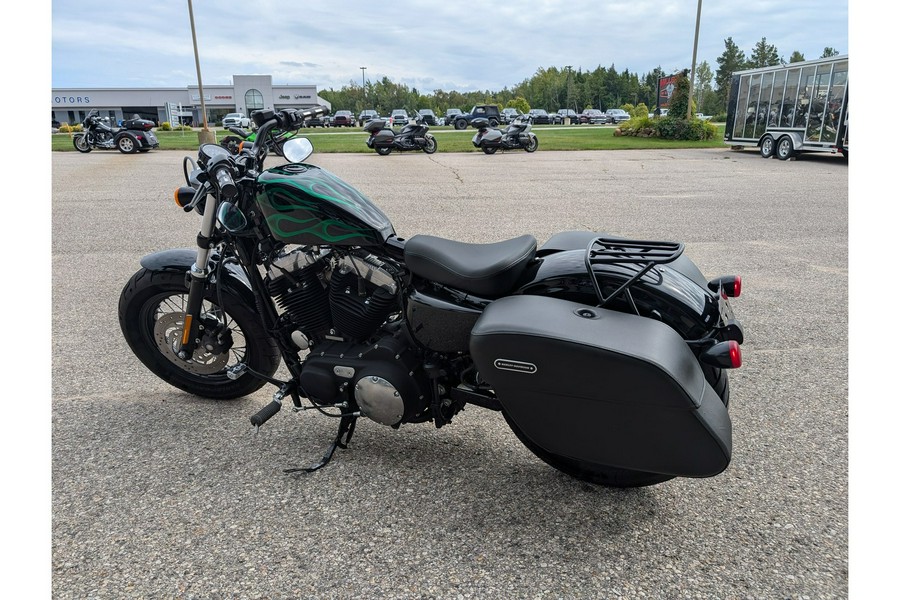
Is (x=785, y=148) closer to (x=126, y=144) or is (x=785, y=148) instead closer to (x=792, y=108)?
(x=792, y=108)

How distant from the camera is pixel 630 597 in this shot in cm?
193

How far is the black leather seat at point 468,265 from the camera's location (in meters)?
2.19

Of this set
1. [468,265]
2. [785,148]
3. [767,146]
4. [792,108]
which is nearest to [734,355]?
[468,265]

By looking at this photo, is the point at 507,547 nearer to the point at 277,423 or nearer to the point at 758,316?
the point at 277,423

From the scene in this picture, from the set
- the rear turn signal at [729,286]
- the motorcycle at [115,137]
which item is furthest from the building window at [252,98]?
the rear turn signal at [729,286]

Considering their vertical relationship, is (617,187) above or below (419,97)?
below

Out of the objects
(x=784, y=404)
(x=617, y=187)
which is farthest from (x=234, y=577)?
(x=617, y=187)

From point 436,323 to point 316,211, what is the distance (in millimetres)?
655

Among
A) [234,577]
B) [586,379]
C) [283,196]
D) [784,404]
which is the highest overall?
[283,196]

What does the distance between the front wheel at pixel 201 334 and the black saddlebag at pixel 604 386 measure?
1.41m

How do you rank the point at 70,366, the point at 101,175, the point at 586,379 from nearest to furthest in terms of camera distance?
1. the point at 586,379
2. the point at 70,366
3. the point at 101,175

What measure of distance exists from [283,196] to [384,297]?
575 mm

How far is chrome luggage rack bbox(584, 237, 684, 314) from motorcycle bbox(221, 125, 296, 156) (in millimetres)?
1409

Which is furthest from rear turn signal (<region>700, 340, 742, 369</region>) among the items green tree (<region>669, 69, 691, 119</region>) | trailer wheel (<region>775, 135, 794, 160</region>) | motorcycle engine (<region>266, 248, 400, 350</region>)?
green tree (<region>669, 69, 691, 119</region>)
